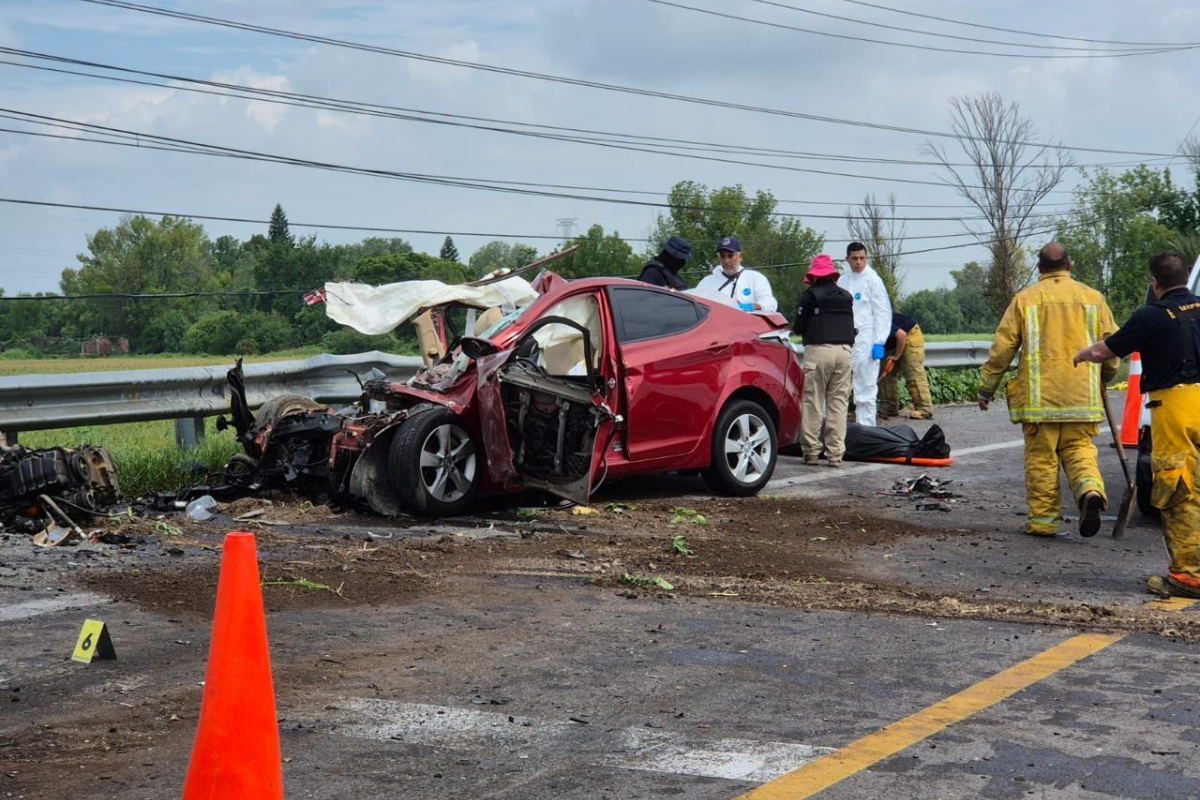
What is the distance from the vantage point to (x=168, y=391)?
37.8 ft

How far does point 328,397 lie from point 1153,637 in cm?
808

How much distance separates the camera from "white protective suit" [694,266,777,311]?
13.3m

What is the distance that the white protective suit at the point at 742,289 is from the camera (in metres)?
13.3

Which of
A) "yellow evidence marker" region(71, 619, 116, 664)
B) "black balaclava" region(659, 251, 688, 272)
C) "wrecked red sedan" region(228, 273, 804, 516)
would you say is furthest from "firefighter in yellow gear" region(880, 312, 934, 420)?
"yellow evidence marker" region(71, 619, 116, 664)

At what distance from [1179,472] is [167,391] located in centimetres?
776

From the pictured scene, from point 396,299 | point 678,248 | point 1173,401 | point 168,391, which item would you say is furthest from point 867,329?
point 168,391

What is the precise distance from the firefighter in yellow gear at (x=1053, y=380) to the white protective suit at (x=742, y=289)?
3.86 m

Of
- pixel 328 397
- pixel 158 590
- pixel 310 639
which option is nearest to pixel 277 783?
pixel 310 639

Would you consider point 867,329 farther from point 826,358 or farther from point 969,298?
point 969,298

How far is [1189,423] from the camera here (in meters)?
7.68

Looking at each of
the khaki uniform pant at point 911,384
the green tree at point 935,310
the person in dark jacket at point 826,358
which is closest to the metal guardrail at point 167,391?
the person in dark jacket at point 826,358

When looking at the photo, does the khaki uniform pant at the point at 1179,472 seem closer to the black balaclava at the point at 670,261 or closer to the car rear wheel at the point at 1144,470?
the car rear wheel at the point at 1144,470

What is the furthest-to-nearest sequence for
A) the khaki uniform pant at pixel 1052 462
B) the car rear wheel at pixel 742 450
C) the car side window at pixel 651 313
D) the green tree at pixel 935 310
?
1. the green tree at pixel 935 310
2. the car rear wheel at pixel 742 450
3. the car side window at pixel 651 313
4. the khaki uniform pant at pixel 1052 462

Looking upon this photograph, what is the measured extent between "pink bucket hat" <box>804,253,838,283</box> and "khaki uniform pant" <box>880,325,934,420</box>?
4.32m
